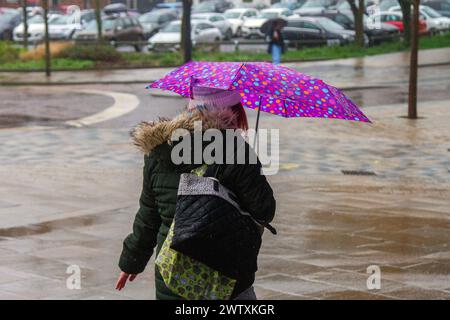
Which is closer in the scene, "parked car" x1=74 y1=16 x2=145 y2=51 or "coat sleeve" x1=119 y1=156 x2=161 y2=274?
"coat sleeve" x1=119 y1=156 x2=161 y2=274

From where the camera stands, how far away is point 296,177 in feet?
43.8

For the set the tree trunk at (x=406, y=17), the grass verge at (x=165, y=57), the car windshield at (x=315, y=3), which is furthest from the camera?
the car windshield at (x=315, y=3)

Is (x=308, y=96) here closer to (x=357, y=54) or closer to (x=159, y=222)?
(x=159, y=222)

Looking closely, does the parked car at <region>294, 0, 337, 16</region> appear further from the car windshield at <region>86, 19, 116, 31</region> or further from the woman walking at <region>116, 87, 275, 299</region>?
the woman walking at <region>116, 87, 275, 299</region>

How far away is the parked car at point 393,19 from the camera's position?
→ 4424 cm

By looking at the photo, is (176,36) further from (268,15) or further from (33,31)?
(33,31)

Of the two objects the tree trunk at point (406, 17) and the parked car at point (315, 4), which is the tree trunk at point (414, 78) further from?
the parked car at point (315, 4)

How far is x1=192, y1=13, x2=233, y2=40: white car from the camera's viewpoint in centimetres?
4797

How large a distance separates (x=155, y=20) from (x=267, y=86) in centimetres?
4544

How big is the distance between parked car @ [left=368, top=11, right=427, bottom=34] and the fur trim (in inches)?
1551

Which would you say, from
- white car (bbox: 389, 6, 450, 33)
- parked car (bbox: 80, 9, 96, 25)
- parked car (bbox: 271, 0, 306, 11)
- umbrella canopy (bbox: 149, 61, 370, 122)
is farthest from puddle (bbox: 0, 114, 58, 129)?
parked car (bbox: 271, 0, 306, 11)

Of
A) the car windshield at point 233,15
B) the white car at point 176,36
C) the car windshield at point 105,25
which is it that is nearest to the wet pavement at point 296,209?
the white car at point 176,36

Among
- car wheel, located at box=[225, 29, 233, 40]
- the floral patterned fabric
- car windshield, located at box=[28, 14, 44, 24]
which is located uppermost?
the floral patterned fabric

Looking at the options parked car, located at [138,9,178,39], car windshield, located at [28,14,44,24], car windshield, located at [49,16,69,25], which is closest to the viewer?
car windshield, located at [49,16,69,25]
